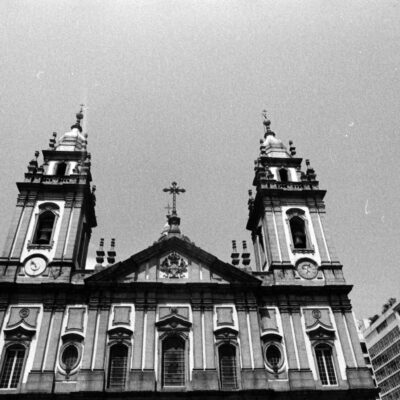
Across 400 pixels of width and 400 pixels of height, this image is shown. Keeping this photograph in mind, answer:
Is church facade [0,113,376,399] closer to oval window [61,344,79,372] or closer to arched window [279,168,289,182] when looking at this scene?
oval window [61,344,79,372]

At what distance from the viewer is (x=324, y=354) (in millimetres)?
20250

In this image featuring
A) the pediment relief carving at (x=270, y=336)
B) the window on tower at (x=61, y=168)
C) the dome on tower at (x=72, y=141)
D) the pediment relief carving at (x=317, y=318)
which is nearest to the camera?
the pediment relief carving at (x=270, y=336)

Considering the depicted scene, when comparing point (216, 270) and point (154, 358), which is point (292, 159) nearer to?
point (216, 270)

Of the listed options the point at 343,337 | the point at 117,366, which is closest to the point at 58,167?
the point at 117,366

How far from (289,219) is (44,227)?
1264 centimetres

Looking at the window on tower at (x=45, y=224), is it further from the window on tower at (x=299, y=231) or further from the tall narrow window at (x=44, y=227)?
the window on tower at (x=299, y=231)

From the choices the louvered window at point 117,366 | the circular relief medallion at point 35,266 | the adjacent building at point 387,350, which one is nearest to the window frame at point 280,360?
the louvered window at point 117,366

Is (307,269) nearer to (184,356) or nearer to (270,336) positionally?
(270,336)

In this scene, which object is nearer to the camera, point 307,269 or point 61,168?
point 307,269

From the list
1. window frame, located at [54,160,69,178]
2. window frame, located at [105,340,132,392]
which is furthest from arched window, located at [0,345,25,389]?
window frame, located at [54,160,69,178]

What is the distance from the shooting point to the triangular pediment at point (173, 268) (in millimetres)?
21516

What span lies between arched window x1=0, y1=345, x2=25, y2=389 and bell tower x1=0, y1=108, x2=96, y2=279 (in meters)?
3.51

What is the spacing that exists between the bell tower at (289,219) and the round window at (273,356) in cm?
385

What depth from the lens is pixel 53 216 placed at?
24031 mm
